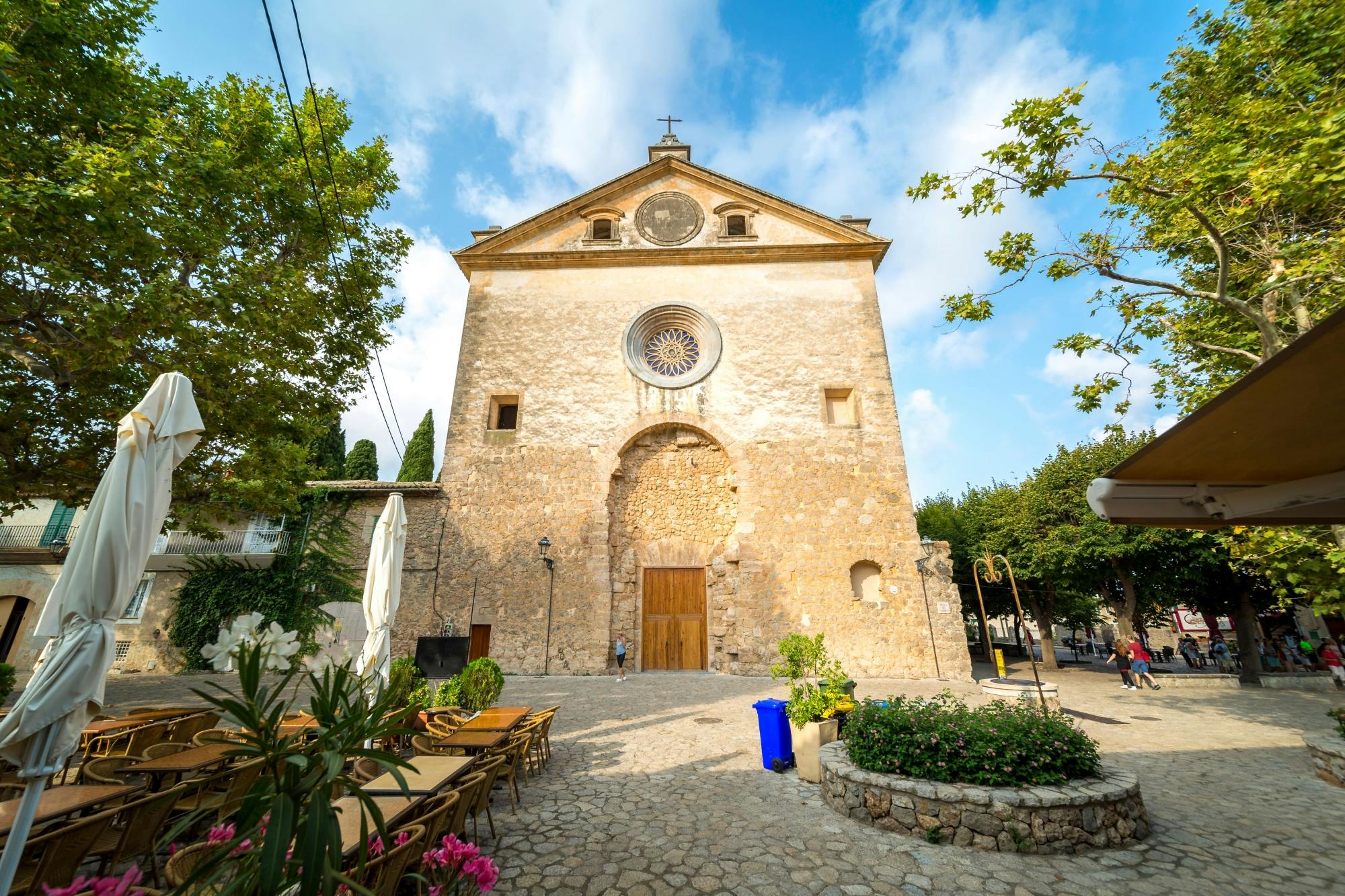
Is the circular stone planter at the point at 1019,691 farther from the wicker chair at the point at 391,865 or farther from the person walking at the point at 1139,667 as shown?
the wicker chair at the point at 391,865

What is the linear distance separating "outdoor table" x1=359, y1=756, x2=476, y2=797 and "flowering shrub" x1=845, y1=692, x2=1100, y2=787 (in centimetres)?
339

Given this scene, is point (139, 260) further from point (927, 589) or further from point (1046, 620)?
point (1046, 620)

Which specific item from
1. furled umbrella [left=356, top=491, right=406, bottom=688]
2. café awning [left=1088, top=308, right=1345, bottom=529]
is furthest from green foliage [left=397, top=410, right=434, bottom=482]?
café awning [left=1088, top=308, right=1345, bottom=529]

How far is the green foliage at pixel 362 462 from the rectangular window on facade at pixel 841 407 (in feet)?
60.5

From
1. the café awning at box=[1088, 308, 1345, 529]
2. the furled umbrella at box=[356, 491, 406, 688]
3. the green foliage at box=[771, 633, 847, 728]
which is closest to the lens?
the café awning at box=[1088, 308, 1345, 529]

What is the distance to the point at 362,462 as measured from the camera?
72.7ft

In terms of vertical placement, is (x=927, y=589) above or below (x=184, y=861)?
above

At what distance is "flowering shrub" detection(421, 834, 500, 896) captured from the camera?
263 cm

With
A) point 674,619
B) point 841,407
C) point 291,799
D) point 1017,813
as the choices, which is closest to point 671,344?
point 841,407

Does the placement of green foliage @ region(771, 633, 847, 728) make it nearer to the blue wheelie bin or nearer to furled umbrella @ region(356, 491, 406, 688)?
the blue wheelie bin

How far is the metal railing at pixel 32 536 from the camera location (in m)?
14.6

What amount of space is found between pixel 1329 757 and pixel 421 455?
2468 centimetres

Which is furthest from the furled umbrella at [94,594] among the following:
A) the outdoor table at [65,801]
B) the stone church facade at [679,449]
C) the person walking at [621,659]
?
the stone church facade at [679,449]

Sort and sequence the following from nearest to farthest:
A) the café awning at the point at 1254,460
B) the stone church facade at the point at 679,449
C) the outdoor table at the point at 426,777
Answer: the café awning at the point at 1254,460 < the outdoor table at the point at 426,777 < the stone church facade at the point at 679,449
